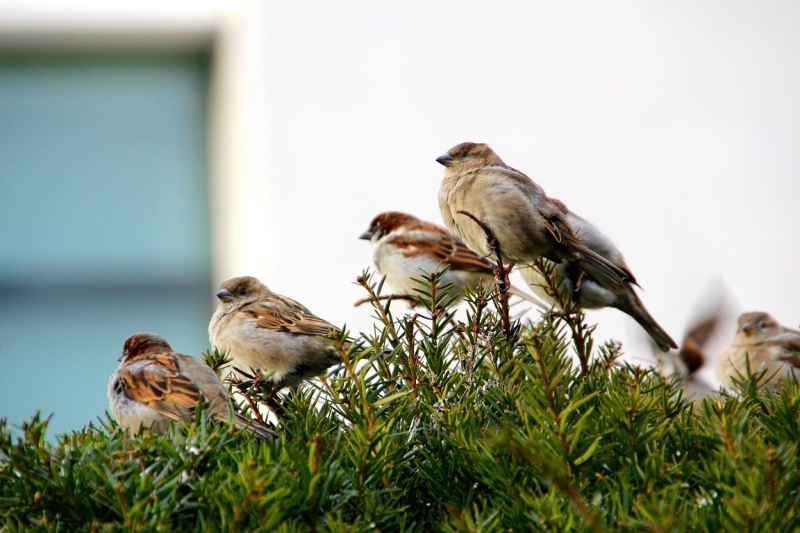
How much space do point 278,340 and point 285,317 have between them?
14 centimetres

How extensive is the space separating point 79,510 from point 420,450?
0.53 metres

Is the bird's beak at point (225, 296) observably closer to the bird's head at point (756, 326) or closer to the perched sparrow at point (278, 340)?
the perched sparrow at point (278, 340)

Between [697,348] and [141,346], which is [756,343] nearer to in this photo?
[697,348]

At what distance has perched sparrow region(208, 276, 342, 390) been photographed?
11.4 ft

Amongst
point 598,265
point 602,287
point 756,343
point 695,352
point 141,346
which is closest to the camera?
point 141,346

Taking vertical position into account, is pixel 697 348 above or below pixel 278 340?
below

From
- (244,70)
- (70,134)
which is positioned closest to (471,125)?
(244,70)

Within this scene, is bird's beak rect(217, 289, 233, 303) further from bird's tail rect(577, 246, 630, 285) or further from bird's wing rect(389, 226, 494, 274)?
bird's tail rect(577, 246, 630, 285)

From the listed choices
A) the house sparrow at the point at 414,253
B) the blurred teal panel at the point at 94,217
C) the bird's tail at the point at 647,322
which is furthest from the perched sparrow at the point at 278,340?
the blurred teal panel at the point at 94,217

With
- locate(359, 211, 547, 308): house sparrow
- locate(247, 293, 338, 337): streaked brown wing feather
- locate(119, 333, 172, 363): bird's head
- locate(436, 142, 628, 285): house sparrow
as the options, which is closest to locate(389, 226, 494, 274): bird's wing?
locate(359, 211, 547, 308): house sparrow

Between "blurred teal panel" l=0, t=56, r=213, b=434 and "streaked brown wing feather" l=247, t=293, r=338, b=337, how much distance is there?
3265mm

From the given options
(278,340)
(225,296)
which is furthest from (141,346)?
(225,296)

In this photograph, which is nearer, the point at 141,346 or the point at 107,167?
the point at 141,346

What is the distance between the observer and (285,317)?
3586mm
